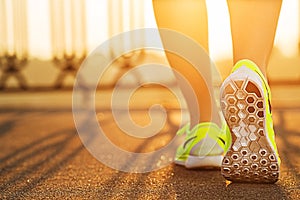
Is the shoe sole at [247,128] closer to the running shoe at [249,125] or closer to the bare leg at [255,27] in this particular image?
the running shoe at [249,125]

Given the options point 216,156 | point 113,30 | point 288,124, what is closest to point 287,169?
point 216,156

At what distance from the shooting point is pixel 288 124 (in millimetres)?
3254

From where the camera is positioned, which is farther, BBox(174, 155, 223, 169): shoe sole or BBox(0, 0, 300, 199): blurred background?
BBox(174, 155, 223, 169): shoe sole

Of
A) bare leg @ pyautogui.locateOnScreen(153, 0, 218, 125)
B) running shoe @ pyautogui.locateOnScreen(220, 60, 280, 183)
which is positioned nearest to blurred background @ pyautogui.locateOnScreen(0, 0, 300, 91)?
bare leg @ pyautogui.locateOnScreen(153, 0, 218, 125)

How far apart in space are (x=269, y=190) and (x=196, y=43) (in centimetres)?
51

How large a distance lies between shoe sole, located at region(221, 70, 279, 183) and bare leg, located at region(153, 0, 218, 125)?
320 mm

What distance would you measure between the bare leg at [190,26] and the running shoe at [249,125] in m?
0.32

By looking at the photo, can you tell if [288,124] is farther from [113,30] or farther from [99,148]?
[113,30]

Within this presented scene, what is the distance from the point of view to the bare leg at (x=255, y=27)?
1.47m

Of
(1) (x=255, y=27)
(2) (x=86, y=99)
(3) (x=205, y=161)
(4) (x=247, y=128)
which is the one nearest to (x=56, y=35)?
(2) (x=86, y=99)

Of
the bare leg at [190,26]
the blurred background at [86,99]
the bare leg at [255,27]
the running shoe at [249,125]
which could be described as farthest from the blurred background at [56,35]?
the running shoe at [249,125]

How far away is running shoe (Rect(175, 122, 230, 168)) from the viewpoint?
162cm

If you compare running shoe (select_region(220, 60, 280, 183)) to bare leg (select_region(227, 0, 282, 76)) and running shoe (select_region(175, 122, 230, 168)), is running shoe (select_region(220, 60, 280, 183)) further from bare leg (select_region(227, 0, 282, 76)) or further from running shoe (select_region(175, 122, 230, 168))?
running shoe (select_region(175, 122, 230, 168))

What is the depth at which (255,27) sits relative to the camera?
1.47 metres
